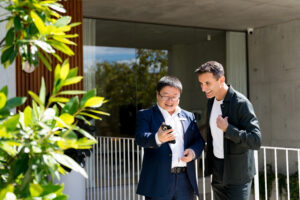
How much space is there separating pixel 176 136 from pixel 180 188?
1.02 ft

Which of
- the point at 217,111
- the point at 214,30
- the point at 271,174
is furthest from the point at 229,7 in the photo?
the point at 217,111

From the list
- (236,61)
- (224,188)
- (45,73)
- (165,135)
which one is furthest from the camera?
(236,61)

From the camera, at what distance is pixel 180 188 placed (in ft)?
7.83

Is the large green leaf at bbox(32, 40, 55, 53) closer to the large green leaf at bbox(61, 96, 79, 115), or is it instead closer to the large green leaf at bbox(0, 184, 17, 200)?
the large green leaf at bbox(61, 96, 79, 115)

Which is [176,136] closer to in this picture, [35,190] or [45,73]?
[35,190]

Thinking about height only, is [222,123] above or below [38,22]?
below

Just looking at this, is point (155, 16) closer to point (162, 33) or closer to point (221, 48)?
point (162, 33)

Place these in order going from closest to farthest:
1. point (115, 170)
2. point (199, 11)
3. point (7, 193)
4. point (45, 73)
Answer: point (7, 193), point (45, 73), point (115, 170), point (199, 11)

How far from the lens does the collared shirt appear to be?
242cm

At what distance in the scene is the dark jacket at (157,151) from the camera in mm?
2365

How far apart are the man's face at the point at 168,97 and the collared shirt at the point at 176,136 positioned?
0.19 ft

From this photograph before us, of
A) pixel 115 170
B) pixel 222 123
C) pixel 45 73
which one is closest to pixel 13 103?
pixel 222 123

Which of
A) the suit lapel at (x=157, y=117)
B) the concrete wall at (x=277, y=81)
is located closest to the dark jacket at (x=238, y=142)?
the suit lapel at (x=157, y=117)

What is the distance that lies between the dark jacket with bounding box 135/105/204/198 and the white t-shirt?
91 millimetres
